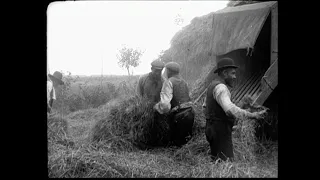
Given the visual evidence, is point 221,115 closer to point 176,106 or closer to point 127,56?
point 176,106

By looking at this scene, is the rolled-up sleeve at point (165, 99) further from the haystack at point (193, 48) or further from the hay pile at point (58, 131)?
the haystack at point (193, 48)

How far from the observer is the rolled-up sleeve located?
13.9ft

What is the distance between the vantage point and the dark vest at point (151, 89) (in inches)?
188

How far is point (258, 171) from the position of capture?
10.1ft

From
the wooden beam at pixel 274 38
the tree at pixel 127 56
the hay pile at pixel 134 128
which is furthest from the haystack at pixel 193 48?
the wooden beam at pixel 274 38

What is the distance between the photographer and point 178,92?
4387mm

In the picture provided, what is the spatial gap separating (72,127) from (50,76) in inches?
44.2

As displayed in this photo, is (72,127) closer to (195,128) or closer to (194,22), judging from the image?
(195,128)

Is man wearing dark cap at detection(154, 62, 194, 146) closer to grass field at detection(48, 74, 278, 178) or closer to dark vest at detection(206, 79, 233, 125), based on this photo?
grass field at detection(48, 74, 278, 178)

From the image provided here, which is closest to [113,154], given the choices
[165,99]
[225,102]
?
[165,99]

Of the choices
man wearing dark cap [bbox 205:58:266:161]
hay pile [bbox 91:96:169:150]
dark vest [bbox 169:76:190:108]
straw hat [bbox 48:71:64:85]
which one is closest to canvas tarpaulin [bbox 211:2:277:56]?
dark vest [bbox 169:76:190:108]

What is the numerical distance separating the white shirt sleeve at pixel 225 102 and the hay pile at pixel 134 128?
4.83 feet

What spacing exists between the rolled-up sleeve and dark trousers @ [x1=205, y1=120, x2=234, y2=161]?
0.90m

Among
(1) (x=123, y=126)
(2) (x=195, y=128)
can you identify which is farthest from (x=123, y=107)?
(2) (x=195, y=128)
